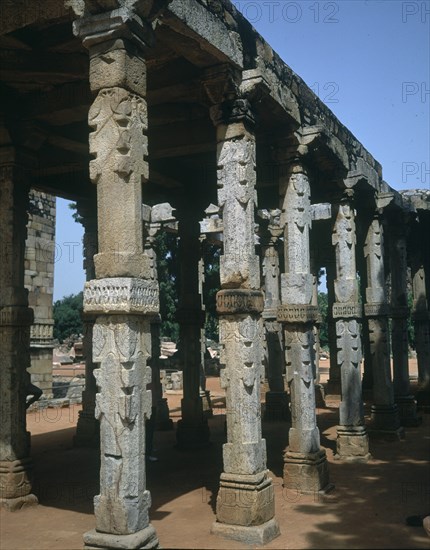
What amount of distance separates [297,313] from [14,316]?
13.3 ft

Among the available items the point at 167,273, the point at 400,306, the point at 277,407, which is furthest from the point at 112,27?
the point at 167,273

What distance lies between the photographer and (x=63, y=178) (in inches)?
443

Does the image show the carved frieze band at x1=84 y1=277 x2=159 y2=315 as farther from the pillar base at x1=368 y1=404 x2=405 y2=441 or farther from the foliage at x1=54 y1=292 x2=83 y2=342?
the foliage at x1=54 y1=292 x2=83 y2=342

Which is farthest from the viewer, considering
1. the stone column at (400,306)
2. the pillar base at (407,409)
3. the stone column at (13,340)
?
the stone column at (400,306)

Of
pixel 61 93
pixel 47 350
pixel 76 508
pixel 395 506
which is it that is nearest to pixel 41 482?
Answer: pixel 76 508

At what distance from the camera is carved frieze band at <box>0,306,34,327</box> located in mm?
8078

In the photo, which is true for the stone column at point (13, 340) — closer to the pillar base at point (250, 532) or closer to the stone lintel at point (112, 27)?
the pillar base at point (250, 532)

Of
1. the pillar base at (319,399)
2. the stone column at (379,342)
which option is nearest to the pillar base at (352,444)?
the stone column at (379,342)

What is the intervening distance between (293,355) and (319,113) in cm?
412

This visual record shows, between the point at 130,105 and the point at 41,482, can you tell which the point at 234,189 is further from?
the point at 41,482

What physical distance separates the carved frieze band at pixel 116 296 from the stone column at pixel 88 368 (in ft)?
22.6

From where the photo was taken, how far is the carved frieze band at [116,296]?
503 cm

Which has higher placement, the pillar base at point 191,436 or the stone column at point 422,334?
the stone column at point 422,334

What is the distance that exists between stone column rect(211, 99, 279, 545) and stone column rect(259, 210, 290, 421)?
8.73 meters
